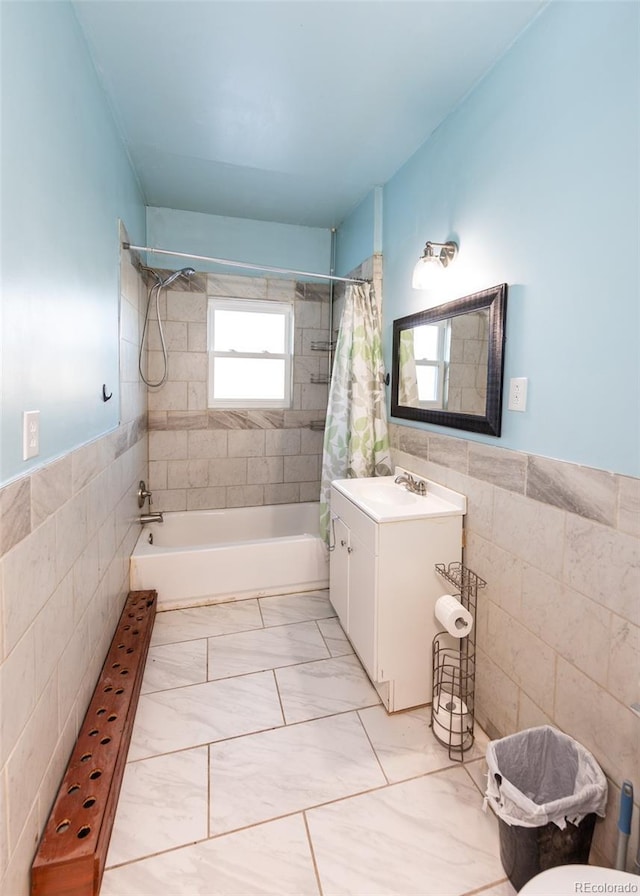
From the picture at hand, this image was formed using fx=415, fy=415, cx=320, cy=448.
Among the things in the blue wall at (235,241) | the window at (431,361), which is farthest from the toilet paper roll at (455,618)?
the blue wall at (235,241)

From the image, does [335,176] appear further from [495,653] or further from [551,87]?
[495,653]

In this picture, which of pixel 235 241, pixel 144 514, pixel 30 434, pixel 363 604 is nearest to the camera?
pixel 30 434

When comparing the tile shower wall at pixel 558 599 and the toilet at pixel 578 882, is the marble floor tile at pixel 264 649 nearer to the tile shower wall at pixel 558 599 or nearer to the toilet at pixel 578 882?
the tile shower wall at pixel 558 599

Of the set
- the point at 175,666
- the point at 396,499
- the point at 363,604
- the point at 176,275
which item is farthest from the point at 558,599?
the point at 176,275

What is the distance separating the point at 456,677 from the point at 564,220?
178cm

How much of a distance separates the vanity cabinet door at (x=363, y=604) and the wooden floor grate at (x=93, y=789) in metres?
0.97

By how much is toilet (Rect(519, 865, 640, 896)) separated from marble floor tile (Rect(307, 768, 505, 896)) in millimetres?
323

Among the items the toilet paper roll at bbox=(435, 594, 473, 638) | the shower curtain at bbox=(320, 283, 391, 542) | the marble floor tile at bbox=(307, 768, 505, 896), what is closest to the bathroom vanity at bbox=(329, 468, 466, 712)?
the toilet paper roll at bbox=(435, 594, 473, 638)

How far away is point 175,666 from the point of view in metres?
2.01

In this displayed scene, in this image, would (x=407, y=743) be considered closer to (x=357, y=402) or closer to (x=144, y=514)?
(x=357, y=402)

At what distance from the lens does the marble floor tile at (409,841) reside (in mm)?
1153

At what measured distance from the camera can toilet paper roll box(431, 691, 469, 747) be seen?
1587 millimetres

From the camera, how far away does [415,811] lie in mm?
1348

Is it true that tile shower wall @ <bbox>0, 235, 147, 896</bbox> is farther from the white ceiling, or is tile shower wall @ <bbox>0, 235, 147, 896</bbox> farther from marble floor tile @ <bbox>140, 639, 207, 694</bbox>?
the white ceiling
